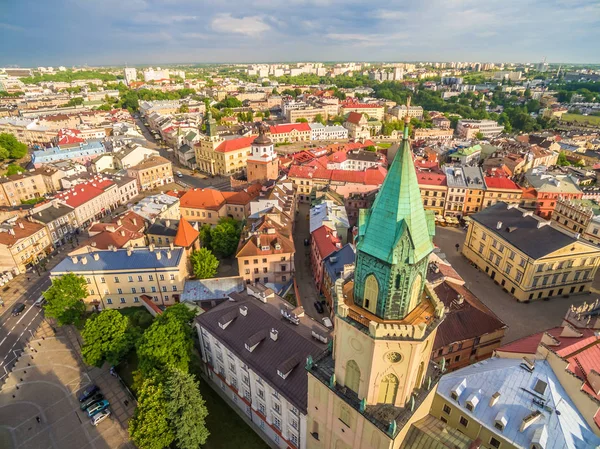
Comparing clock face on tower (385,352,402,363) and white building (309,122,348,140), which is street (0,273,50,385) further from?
white building (309,122,348,140)

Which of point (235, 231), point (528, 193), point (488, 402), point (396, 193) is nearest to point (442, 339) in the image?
point (488, 402)

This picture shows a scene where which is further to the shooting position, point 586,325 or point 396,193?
point 586,325

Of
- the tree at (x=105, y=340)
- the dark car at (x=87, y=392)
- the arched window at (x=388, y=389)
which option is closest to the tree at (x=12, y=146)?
the tree at (x=105, y=340)

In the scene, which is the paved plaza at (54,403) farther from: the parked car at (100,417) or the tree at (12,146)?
the tree at (12,146)

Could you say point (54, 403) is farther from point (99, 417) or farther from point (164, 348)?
point (164, 348)

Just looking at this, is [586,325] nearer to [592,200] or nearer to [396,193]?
[396,193]

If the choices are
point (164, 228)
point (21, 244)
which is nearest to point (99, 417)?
point (164, 228)

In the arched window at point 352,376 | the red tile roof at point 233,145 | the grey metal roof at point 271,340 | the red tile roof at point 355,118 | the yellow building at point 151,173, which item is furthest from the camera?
the red tile roof at point 355,118
